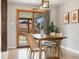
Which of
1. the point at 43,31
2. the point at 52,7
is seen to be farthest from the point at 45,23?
the point at 52,7

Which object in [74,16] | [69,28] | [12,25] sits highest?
[74,16]

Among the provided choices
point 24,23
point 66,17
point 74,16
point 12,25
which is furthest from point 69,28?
point 12,25

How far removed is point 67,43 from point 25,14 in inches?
119

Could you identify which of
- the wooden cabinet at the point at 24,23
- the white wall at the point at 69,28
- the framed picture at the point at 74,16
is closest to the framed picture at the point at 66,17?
the white wall at the point at 69,28

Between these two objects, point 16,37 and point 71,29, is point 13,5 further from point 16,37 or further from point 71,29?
point 71,29

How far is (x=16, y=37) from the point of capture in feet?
25.3

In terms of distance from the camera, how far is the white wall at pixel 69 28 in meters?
6.06

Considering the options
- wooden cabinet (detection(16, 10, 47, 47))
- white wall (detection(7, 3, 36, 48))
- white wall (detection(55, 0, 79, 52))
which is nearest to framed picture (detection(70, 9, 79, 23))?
white wall (detection(55, 0, 79, 52))

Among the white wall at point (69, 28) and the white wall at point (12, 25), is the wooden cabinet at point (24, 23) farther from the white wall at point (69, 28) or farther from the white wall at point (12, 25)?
the white wall at point (69, 28)

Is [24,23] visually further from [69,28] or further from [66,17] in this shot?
[69,28]

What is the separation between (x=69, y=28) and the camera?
6.64 meters

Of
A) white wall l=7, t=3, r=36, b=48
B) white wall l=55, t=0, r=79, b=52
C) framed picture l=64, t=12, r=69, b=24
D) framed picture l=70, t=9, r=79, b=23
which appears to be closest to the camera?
framed picture l=70, t=9, r=79, b=23

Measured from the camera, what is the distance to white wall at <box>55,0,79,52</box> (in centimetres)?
606

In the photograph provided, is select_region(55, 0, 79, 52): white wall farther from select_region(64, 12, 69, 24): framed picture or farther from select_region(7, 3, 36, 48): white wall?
select_region(7, 3, 36, 48): white wall
